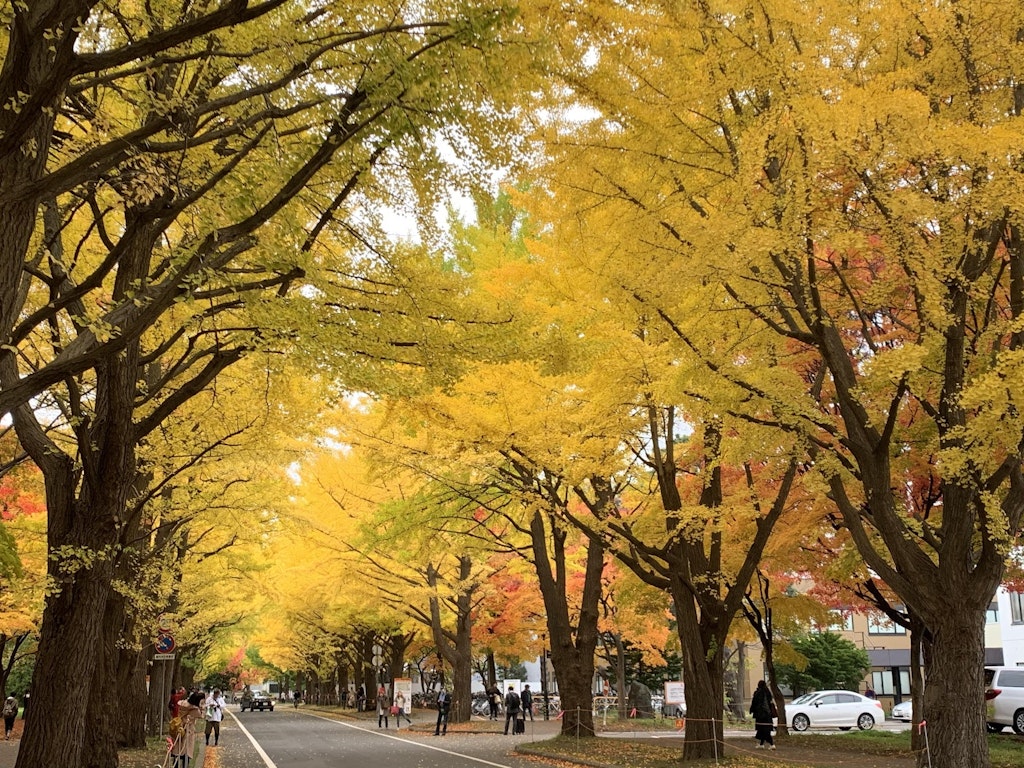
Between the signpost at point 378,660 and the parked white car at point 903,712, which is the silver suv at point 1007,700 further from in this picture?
the signpost at point 378,660

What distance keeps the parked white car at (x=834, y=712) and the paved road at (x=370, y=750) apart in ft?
28.1

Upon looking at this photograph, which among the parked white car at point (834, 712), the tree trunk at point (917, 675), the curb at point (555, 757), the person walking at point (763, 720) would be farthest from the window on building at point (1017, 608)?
the curb at point (555, 757)

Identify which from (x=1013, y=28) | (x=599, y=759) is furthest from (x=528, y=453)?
(x=1013, y=28)

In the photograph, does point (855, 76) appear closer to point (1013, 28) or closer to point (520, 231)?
point (1013, 28)

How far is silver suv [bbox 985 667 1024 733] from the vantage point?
794 inches

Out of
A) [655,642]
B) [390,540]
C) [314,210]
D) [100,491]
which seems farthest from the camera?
[655,642]

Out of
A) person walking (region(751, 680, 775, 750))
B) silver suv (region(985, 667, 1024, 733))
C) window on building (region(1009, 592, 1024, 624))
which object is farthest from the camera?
window on building (region(1009, 592, 1024, 624))

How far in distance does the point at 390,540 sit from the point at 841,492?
952 cm

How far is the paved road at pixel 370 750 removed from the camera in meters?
16.0

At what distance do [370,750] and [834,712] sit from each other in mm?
16171

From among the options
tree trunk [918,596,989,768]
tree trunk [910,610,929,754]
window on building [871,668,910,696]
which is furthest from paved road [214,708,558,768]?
window on building [871,668,910,696]

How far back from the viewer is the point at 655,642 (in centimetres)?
3238

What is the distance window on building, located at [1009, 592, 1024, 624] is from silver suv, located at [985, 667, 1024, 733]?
19.5 m

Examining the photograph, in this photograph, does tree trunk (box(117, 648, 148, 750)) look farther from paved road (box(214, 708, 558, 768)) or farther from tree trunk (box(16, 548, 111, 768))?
tree trunk (box(16, 548, 111, 768))
